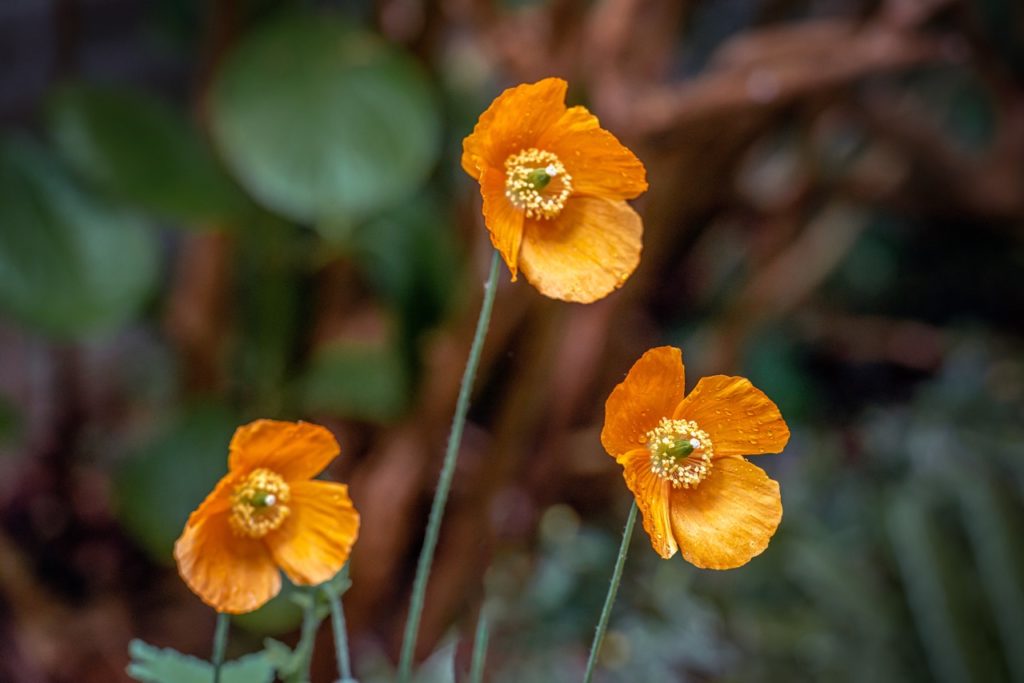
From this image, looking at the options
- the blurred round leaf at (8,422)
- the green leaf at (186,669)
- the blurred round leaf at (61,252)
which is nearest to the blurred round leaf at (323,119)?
the blurred round leaf at (61,252)

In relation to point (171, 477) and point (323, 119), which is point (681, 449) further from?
point (171, 477)

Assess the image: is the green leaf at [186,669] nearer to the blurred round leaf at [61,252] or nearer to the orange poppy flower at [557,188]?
the orange poppy flower at [557,188]

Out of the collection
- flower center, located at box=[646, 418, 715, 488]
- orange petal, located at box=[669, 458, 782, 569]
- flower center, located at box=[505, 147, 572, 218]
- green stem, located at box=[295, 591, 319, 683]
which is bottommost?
green stem, located at box=[295, 591, 319, 683]

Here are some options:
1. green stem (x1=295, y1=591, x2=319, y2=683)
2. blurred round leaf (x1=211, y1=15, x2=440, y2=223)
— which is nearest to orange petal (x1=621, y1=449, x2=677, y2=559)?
green stem (x1=295, y1=591, x2=319, y2=683)

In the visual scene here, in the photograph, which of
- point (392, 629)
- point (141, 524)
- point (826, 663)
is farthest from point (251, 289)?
point (826, 663)

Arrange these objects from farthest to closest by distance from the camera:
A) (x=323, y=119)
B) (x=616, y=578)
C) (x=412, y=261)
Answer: (x=412, y=261) < (x=323, y=119) < (x=616, y=578)

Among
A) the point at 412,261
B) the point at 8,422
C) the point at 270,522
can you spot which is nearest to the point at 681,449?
the point at 270,522

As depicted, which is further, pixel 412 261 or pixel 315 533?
pixel 412 261

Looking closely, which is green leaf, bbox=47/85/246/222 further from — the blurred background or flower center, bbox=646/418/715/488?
flower center, bbox=646/418/715/488
